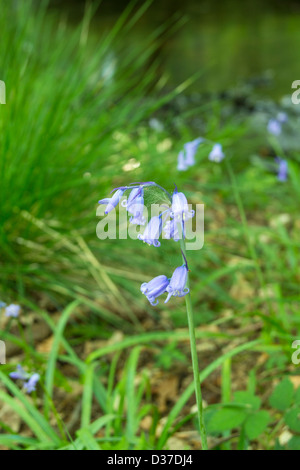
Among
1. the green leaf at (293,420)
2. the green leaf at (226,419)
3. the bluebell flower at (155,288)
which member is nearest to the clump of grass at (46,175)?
the green leaf at (226,419)

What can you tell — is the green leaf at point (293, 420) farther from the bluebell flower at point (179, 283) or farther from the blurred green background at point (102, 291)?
the bluebell flower at point (179, 283)

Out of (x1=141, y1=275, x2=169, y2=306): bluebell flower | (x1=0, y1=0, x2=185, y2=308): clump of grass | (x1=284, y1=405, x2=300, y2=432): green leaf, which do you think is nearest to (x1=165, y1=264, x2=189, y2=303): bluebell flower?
(x1=141, y1=275, x2=169, y2=306): bluebell flower

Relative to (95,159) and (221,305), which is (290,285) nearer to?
(221,305)

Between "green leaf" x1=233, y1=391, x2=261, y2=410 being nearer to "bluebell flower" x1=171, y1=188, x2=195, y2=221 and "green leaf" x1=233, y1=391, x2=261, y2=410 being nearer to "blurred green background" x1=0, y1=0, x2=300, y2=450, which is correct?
"blurred green background" x1=0, y1=0, x2=300, y2=450

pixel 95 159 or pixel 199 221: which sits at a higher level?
pixel 95 159
